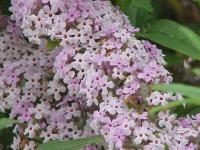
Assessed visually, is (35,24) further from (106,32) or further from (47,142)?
(47,142)

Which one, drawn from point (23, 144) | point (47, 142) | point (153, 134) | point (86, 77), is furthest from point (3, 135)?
point (153, 134)

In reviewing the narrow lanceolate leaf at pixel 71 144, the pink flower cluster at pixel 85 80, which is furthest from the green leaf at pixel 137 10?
the narrow lanceolate leaf at pixel 71 144

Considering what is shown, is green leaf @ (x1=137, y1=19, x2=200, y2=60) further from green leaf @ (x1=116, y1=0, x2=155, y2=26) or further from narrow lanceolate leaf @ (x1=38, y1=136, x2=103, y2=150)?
narrow lanceolate leaf @ (x1=38, y1=136, x2=103, y2=150)

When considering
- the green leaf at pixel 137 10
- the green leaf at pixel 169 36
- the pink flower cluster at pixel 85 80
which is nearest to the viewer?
the pink flower cluster at pixel 85 80

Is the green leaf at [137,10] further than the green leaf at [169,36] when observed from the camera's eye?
Yes

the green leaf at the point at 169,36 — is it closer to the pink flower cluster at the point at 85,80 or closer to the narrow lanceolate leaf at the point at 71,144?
the pink flower cluster at the point at 85,80

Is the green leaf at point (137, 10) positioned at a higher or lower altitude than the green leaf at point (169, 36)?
higher

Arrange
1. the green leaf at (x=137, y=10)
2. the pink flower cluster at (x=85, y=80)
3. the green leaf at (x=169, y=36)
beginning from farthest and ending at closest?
the green leaf at (x=137, y=10) → the green leaf at (x=169, y=36) → the pink flower cluster at (x=85, y=80)

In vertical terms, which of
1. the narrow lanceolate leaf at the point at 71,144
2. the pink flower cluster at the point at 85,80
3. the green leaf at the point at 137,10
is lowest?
the narrow lanceolate leaf at the point at 71,144
